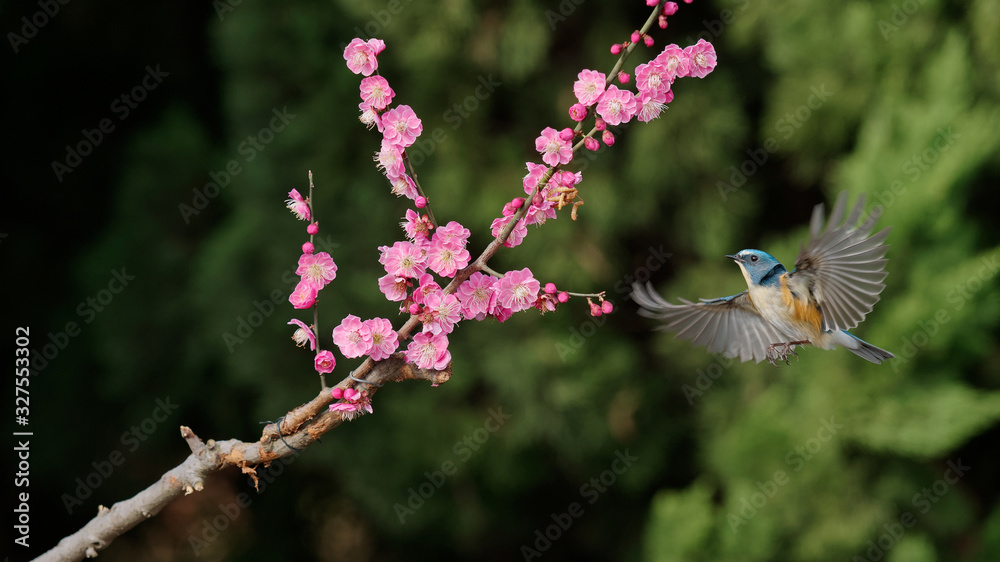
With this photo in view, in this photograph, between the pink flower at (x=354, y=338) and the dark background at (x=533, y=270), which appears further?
the dark background at (x=533, y=270)

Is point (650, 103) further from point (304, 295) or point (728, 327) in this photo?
point (728, 327)

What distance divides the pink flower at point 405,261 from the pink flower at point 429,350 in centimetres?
6

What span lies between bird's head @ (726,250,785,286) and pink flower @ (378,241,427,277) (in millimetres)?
441

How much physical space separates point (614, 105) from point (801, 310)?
44 cm

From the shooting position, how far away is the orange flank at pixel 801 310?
1.05 metres

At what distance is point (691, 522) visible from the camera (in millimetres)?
2027

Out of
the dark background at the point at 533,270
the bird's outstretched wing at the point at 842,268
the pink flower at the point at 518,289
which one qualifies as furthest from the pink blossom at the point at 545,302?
the dark background at the point at 533,270

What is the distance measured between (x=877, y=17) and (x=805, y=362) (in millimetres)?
1010

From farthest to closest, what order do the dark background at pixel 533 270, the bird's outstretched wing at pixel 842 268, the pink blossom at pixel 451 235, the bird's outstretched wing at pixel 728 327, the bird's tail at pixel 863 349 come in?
the dark background at pixel 533 270
the bird's outstretched wing at pixel 728 327
the bird's tail at pixel 863 349
the bird's outstretched wing at pixel 842 268
the pink blossom at pixel 451 235

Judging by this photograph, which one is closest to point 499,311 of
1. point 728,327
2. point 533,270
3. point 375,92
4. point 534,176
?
point 534,176

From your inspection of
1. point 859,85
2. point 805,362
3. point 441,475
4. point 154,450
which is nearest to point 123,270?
point 154,450

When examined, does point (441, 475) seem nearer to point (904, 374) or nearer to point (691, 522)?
point (691, 522)

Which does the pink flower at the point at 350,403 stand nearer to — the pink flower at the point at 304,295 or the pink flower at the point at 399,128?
the pink flower at the point at 304,295

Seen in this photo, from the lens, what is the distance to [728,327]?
48.4 inches
